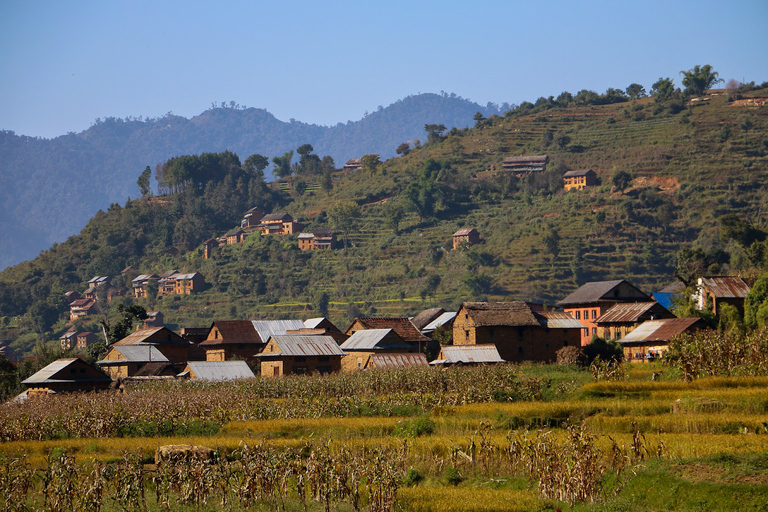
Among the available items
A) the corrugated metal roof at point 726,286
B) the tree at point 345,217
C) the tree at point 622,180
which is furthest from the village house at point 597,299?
the tree at point 345,217

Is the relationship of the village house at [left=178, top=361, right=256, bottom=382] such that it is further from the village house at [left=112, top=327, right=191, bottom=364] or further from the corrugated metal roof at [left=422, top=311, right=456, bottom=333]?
the corrugated metal roof at [left=422, top=311, right=456, bottom=333]

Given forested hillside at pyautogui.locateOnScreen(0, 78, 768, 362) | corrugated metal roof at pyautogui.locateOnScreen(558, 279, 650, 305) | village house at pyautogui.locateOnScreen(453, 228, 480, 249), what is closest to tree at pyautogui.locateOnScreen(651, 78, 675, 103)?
forested hillside at pyautogui.locateOnScreen(0, 78, 768, 362)

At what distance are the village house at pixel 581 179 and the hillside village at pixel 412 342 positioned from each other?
7503 cm

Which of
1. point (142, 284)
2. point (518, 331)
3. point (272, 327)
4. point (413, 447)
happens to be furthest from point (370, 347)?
point (142, 284)

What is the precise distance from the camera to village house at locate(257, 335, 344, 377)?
6228cm

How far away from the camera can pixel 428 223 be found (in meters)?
164

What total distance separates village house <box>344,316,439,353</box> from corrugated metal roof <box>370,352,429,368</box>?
1050 centimetres

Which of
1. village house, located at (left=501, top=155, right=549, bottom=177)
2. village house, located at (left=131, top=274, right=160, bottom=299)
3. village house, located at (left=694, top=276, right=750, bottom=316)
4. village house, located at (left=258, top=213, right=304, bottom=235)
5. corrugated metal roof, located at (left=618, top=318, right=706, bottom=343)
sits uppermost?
village house, located at (left=501, top=155, right=549, bottom=177)

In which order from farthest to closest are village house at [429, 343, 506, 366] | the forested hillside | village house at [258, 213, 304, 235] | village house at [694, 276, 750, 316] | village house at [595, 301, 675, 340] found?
1. village house at [258, 213, 304, 235]
2. the forested hillside
3. village house at [595, 301, 675, 340]
4. village house at [694, 276, 750, 316]
5. village house at [429, 343, 506, 366]

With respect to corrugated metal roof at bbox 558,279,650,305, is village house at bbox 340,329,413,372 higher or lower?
lower

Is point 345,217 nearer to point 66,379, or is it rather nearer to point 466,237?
point 466,237

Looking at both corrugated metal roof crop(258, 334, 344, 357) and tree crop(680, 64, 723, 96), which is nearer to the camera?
corrugated metal roof crop(258, 334, 344, 357)

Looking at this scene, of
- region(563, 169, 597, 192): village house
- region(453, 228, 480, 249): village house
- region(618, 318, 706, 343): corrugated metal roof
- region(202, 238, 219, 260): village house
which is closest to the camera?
region(618, 318, 706, 343): corrugated metal roof

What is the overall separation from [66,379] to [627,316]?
3895 cm
